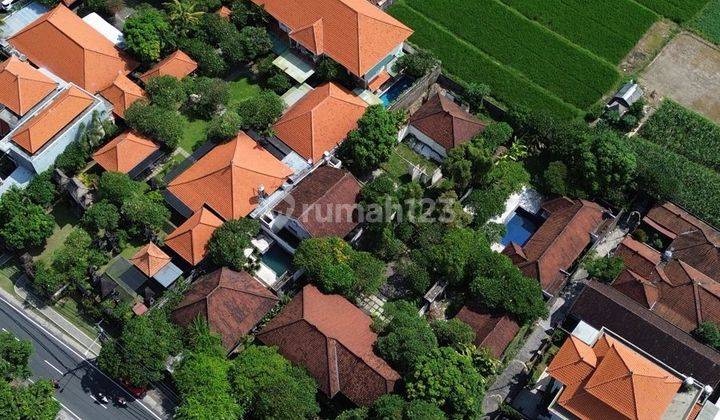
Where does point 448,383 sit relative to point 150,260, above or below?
above

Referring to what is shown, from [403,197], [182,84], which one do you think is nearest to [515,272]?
[403,197]

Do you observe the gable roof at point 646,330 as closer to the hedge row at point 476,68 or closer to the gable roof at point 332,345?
the gable roof at point 332,345

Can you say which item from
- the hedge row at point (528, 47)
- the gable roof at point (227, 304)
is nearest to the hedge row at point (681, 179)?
the hedge row at point (528, 47)

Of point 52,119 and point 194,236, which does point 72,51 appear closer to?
point 52,119

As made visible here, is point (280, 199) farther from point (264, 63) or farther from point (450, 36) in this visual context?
point (450, 36)

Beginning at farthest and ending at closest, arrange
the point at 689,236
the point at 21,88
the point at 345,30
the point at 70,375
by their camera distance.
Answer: the point at 345,30 < the point at 21,88 < the point at 689,236 < the point at 70,375

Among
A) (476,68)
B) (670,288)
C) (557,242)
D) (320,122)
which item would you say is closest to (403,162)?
(320,122)

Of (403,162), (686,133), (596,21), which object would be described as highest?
(596,21)
